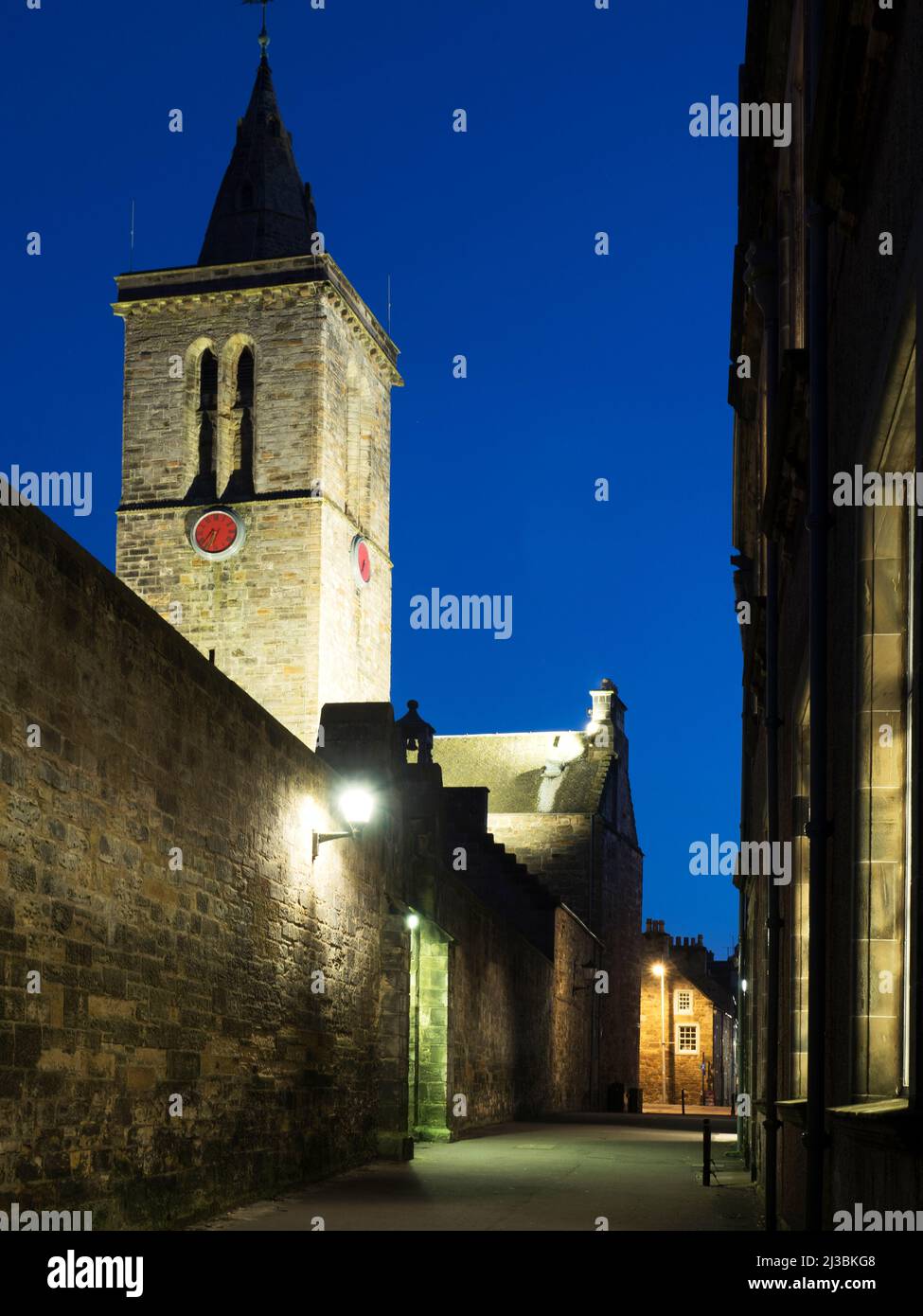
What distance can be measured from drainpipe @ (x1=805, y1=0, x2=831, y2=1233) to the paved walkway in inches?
177

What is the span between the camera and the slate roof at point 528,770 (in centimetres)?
Answer: 4584

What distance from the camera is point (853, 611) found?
20.5 feet

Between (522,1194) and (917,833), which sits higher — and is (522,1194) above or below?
below

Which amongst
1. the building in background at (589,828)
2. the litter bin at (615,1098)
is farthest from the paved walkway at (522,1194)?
the building in background at (589,828)

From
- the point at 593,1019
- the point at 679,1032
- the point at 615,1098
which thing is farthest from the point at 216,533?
the point at 679,1032

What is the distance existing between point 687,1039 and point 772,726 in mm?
52572

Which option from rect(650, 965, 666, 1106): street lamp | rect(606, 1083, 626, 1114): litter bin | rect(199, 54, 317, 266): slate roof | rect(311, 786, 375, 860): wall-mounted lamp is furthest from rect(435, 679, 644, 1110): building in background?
rect(311, 786, 375, 860): wall-mounted lamp

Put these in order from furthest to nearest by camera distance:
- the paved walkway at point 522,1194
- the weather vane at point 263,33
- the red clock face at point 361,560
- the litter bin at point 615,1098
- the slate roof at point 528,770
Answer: the weather vane at point 263,33, the slate roof at point 528,770, the red clock face at point 361,560, the litter bin at point 615,1098, the paved walkway at point 522,1194

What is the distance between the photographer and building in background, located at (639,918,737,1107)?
197 feet

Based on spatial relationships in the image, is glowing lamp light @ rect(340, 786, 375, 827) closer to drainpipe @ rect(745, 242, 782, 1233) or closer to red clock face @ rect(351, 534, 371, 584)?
drainpipe @ rect(745, 242, 782, 1233)

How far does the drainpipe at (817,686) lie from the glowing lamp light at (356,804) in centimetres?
850

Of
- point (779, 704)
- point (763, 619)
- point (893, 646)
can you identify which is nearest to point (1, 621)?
point (893, 646)

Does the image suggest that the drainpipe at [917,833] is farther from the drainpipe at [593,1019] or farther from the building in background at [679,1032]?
the building in background at [679,1032]

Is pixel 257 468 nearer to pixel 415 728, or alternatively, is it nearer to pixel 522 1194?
pixel 415 728
